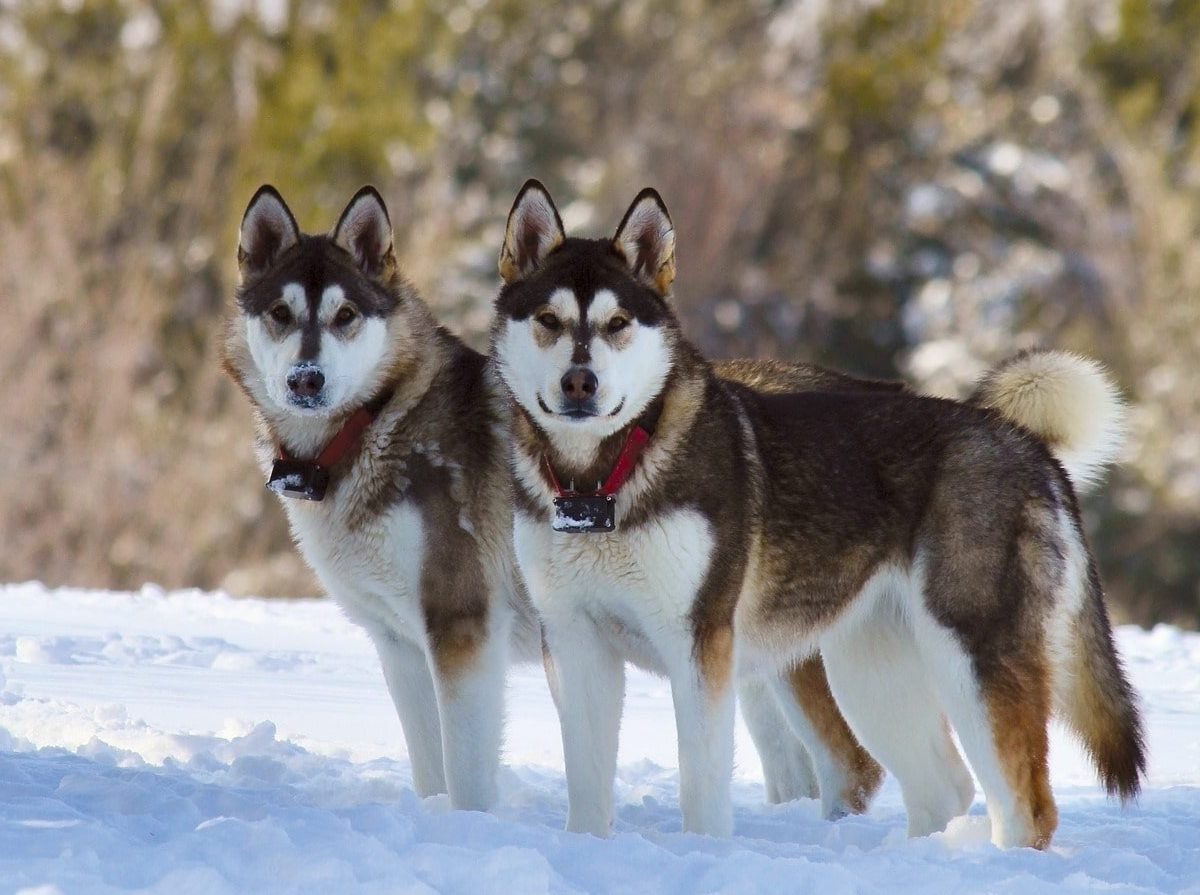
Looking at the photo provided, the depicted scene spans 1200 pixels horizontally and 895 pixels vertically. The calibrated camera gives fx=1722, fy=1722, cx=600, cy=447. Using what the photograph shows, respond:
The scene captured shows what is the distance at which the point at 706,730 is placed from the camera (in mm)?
4699

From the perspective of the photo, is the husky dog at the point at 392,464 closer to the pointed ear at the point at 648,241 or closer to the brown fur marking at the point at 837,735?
the pointed ear at the point at 648,241

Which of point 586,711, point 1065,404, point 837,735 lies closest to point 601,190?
point 837,735

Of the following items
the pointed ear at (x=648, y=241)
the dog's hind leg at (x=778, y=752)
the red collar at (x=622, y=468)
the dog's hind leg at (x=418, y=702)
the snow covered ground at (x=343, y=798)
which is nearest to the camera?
the snow covered ground at (x=343, y=798)

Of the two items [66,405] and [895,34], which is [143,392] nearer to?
[66,405]

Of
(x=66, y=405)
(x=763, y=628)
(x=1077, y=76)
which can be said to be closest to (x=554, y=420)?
(x=763, y=628)

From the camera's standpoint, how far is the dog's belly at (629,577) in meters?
4.68

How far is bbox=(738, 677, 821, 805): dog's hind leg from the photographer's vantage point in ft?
20.1

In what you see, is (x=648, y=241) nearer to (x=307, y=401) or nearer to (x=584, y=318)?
(x=584, y=318)

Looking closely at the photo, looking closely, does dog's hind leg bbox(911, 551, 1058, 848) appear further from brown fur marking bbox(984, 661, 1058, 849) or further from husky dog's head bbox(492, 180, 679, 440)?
husky dog's head bbox(492, 180, 679, 440)

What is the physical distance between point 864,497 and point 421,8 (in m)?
17.1

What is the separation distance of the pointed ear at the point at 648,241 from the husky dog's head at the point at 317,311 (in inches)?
35.2

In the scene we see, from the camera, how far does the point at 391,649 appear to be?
5414 mm

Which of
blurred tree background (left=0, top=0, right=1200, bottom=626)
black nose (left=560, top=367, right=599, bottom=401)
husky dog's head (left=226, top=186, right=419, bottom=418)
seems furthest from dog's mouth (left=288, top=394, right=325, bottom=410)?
blurred tree background (left=0, top=0, right=1200, bottom=626)

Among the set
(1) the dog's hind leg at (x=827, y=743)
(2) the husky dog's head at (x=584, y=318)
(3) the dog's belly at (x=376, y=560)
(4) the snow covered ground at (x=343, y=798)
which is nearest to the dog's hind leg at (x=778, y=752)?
(4) the snow covered ground at (x=343, y=798)
